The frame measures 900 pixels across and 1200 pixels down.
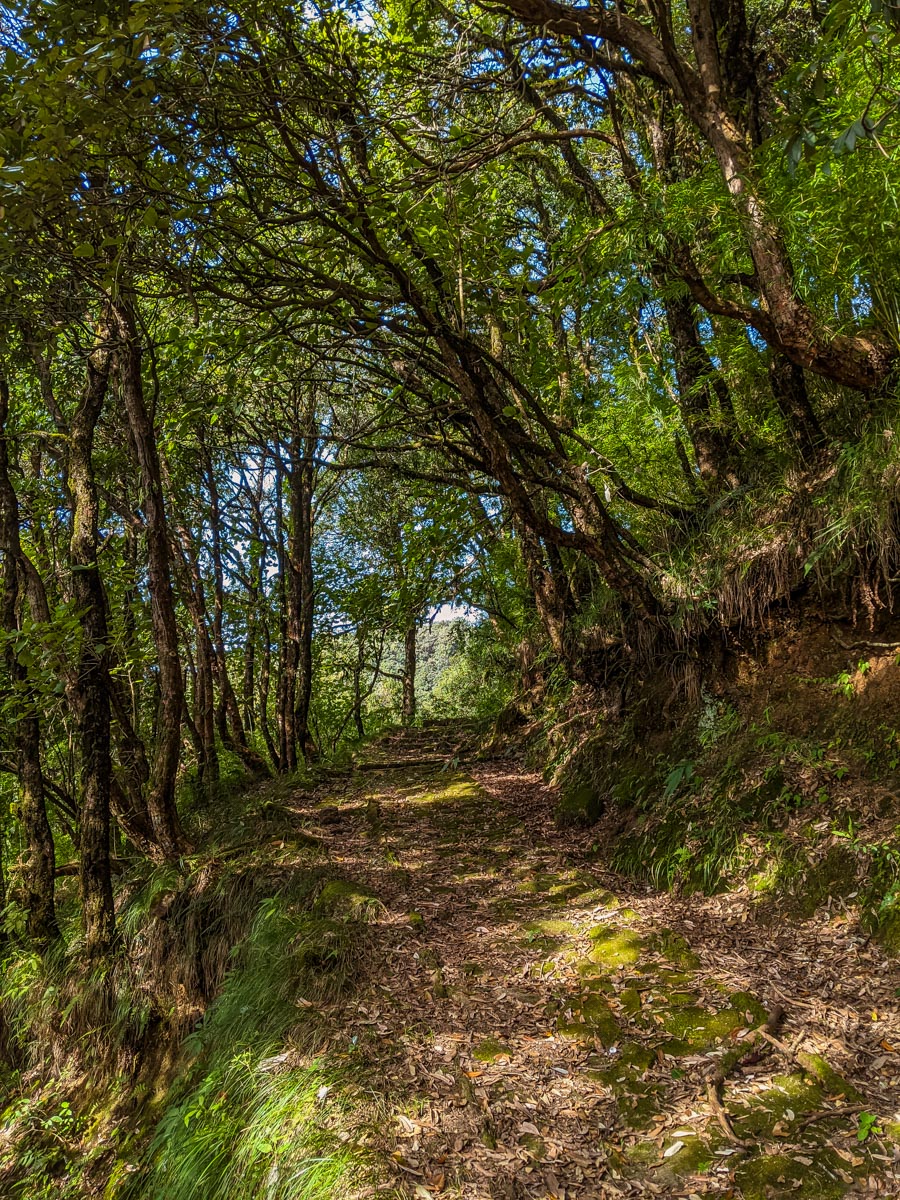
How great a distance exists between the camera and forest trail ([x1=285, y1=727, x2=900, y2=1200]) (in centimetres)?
239

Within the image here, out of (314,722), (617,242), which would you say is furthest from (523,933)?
(314,722)

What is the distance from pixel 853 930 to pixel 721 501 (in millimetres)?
3123

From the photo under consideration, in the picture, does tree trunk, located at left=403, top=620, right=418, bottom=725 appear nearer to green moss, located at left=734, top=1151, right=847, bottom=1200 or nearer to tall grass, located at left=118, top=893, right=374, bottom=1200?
tall grass, located at left=118, top=893, right=374, bottom=1200

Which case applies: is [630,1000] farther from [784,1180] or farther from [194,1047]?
[194,1047]

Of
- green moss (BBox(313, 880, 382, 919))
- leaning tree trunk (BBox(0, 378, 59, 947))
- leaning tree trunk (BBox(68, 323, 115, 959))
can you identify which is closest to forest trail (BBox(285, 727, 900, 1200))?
green moss (BBox(313, 880, 382, 919))

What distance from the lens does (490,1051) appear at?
10.3 ft

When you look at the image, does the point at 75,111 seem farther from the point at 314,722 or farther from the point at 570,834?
the point at 314,722

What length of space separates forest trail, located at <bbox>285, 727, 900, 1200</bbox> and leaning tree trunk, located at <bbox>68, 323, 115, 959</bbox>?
203cm

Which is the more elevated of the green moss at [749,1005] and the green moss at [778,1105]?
the green moss at [749,1005]

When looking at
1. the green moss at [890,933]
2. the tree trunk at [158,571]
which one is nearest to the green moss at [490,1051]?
the green moss at [890,933]

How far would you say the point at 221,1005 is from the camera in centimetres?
418

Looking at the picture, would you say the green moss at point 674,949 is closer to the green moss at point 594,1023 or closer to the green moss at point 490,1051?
the green moss at point 594,1023

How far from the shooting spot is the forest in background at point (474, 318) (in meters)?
3.63

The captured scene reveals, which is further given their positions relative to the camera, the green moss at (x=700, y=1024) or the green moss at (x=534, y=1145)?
the green moss at (x=700, y=1024)
